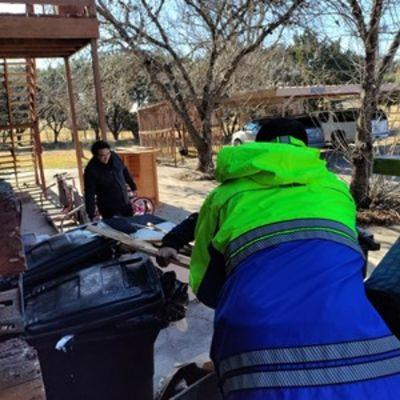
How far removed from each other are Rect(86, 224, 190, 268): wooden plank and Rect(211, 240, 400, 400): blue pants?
0.99 m

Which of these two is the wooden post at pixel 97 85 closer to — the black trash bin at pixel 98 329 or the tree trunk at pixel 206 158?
the black trash bin at pixel 98 329

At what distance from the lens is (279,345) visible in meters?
1.19

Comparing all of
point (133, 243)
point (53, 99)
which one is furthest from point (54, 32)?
point (53, 99)

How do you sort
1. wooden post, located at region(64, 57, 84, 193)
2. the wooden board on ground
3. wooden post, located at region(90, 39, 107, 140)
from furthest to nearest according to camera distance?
wooden post, located at region(64, 57, 84, 193) < wooden post, located at region(90, 39, 107, 140) < the wooden board on ground

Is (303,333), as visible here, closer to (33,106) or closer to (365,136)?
(365,136)

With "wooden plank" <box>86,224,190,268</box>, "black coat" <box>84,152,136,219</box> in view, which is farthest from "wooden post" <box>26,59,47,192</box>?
"wooden plank" <box>86,224,190,268</box>

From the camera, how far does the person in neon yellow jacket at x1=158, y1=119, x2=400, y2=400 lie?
115cm

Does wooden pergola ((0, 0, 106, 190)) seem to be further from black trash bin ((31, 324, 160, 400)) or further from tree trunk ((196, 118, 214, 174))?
tree trunk ((196, 118, 214, 174))

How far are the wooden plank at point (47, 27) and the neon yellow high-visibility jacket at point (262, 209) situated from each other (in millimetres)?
5394

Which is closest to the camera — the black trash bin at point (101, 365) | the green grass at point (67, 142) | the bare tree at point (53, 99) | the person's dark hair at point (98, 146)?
the black trash bin at point (101, 365)

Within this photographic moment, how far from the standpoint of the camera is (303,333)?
120 centimetres

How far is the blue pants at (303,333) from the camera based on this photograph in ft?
3.70

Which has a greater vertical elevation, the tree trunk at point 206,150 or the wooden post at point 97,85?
the wooden post at point 97,85

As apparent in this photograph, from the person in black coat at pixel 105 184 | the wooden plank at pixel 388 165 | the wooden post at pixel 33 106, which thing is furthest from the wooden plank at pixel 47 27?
the wooden plank at pixel 388 165
